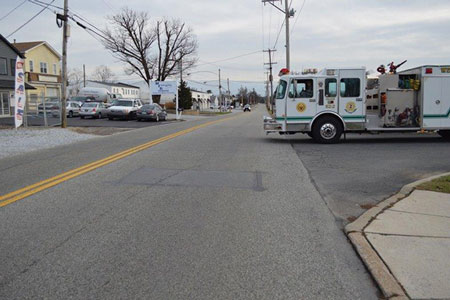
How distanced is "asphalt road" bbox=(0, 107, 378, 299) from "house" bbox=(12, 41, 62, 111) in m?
43.2

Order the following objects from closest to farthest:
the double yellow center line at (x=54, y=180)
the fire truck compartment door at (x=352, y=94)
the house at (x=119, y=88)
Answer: the double yellow center line at (x=54, y=180), the fire truck compartment door at (x=352, y=94), the house at (x=119, y=88)

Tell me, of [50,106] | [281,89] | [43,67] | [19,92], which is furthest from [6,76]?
[281,89]

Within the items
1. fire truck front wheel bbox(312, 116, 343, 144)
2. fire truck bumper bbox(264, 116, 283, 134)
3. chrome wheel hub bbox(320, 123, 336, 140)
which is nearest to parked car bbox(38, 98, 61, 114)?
fire truck bumper bbox(264, 116, 283, 134)

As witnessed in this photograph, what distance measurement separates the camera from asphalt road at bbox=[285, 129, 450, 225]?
285 inches

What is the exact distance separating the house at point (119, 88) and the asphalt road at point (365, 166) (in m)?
69.6

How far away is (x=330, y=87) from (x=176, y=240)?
452 inches

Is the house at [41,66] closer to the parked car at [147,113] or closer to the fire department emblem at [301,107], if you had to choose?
the parked car at [147,113]

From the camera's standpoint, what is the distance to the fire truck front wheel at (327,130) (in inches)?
603

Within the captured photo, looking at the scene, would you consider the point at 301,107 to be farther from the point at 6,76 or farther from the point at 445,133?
the point at 6,76

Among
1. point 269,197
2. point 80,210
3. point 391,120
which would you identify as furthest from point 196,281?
point 391,120

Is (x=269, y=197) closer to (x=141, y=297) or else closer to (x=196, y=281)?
(x=196, y=281)

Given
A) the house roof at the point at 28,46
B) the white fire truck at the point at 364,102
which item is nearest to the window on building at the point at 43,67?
the house roof at the point at 28,46

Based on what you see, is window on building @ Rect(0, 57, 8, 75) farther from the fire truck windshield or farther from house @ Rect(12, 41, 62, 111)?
the fire truck windshield

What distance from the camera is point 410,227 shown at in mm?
5484
